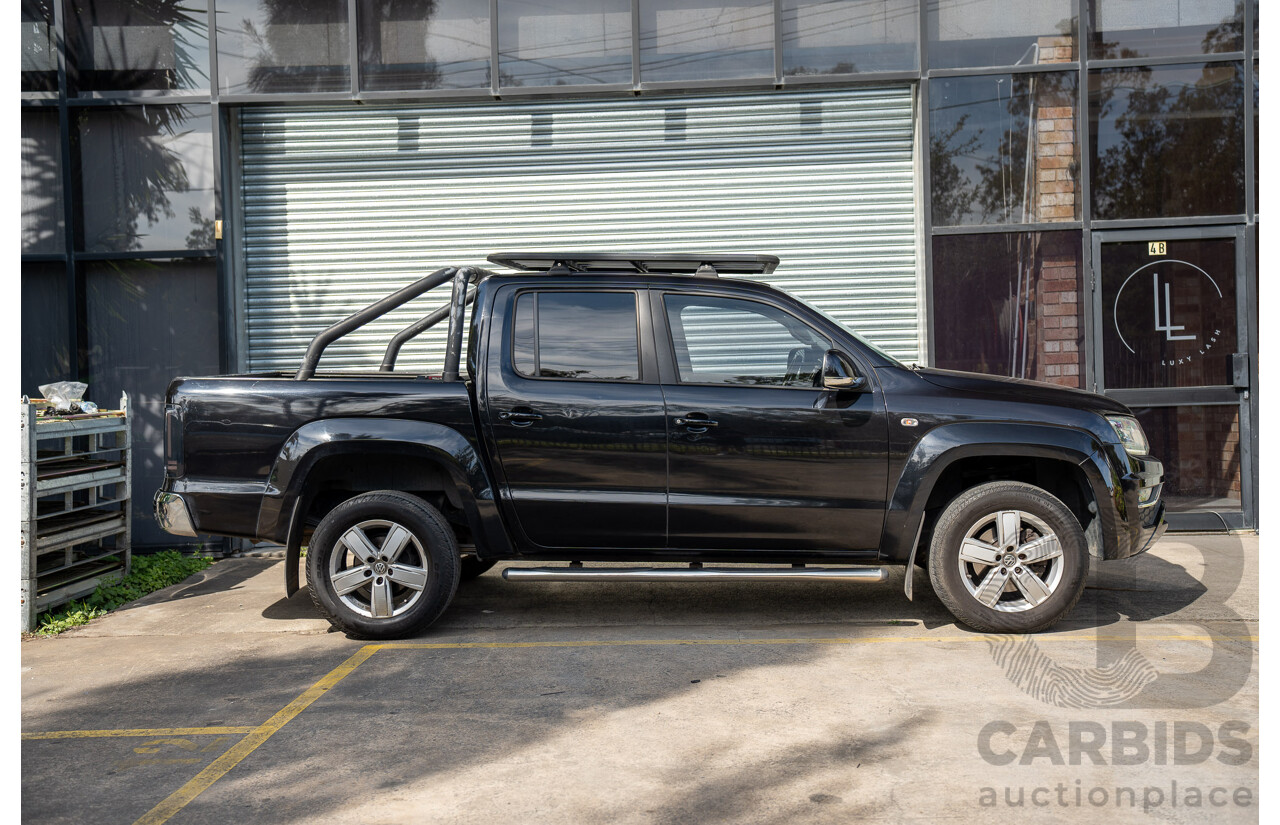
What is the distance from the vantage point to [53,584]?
262 inches

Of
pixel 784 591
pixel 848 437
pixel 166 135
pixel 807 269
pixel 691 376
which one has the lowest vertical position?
pixel 784 591

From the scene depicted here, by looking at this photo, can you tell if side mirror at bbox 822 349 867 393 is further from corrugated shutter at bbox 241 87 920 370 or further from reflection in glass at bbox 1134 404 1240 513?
reflection in glass at bbox 1134 404 1240 513

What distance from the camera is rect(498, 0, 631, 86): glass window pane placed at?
30.6 ft

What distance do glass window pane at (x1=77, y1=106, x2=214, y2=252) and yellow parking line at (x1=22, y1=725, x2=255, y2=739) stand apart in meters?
5.87

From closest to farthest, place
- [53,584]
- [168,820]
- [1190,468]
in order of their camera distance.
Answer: [168,820], [53,584], [1190,468]

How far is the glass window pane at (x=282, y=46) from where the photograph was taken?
9.32 m

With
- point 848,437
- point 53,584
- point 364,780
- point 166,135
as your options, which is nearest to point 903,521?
point 848,437

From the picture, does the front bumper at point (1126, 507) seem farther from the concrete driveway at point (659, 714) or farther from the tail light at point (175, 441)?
the tail light at point (175, 441)

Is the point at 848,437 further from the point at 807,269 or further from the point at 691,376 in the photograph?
the point at 807,269

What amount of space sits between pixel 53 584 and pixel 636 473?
413 centimetres

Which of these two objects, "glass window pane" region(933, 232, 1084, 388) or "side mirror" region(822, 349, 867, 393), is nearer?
"side mirror" region(822, 349, 867, 393)

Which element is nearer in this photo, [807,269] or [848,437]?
[848,437]

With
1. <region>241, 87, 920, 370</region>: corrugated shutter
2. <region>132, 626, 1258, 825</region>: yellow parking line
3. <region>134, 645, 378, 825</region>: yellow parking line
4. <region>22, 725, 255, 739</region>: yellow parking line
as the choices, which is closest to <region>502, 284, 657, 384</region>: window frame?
<region>132, 626, 1258, 825</region>: yellow parking line
